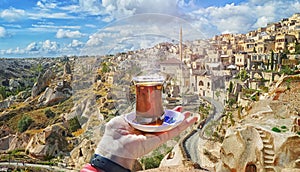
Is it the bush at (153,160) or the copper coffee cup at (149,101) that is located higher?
the copper coffee cup at (149,101)

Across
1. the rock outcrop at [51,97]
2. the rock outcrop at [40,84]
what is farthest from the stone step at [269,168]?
the rock outcrop at [40,84]

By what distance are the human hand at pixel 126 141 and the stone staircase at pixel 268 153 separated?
3478 mm

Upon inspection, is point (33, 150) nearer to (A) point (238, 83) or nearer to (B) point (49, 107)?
(B) point (49, 107)

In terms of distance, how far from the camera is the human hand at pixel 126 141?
69cm

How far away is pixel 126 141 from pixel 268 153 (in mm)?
3635

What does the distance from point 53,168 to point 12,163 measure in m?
2.67

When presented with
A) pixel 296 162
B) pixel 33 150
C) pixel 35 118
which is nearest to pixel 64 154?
pixel 33 150

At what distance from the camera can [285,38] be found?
14164mm

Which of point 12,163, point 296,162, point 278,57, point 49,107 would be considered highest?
point 278,57

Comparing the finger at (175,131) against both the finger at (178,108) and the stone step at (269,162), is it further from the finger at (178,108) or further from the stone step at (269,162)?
the stone step at (269,162)

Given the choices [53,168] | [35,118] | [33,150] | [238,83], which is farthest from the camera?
[35,118]

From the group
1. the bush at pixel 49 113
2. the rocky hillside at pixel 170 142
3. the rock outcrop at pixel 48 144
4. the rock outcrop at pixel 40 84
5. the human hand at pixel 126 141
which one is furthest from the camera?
the rock outcrop at pixel 40 84

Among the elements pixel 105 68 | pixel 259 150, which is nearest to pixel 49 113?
pixel 259 150

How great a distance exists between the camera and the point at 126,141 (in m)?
0.71
